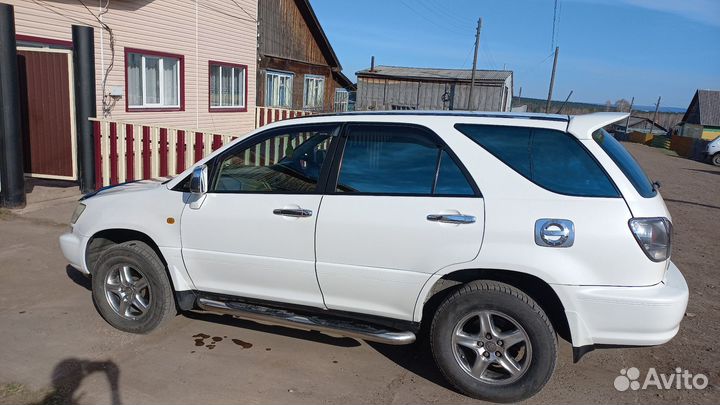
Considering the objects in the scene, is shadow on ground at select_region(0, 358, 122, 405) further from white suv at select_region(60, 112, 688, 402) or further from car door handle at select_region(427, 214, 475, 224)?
car door handle at select_region(427, 214, 475, 224)

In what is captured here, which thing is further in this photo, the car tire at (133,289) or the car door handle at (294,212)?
the car tire at (133,289)

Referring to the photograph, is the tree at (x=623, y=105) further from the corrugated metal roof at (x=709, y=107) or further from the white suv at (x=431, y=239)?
the white suv at (x=431, y=239)

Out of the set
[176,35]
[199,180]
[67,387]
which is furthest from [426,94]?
[67,387]

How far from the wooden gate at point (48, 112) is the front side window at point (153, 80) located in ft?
9.50

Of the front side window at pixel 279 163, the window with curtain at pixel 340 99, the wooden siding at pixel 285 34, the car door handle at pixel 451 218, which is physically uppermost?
the wooden siding at pixel 285 34

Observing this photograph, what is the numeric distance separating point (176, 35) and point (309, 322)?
1082 cm

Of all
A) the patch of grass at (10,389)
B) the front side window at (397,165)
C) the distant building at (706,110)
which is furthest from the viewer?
the distant building at (706,110)

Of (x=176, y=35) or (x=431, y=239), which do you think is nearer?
(x=431, y=239)

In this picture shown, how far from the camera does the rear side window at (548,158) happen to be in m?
3.33

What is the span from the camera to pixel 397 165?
3.74 metres

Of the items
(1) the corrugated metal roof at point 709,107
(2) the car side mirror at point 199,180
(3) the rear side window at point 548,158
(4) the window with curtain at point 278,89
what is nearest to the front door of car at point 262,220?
(2) the car side mirror at point 199,180

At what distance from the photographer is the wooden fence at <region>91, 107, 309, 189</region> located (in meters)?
8.88

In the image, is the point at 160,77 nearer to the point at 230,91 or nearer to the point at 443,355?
the point at 230,91

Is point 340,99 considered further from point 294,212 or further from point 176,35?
point 294,212
